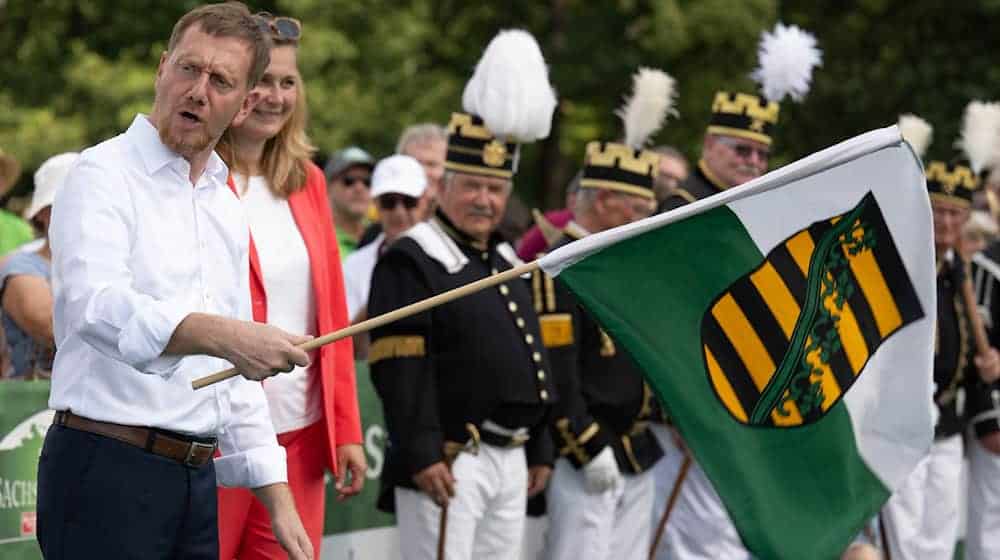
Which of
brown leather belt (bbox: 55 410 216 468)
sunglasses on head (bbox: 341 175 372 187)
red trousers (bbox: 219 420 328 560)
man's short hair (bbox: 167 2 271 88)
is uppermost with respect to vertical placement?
man's short hair (bbox: 167 2 271 88)

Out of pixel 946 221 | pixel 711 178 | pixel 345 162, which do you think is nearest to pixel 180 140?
pixel 711 178

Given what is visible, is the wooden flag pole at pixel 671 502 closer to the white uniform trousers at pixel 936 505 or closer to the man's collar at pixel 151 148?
the white uniform trousers at pixel 936 505

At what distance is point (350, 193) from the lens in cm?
1083

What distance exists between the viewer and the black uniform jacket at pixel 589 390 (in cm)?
805

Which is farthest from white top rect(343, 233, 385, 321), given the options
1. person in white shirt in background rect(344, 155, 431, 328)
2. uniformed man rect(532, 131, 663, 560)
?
uniformed man rect(532, 131, 663, 560)

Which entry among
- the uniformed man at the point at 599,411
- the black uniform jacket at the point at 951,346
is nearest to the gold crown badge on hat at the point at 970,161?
the black uniform jacket at the point at 951,346

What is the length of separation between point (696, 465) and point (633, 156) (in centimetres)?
171

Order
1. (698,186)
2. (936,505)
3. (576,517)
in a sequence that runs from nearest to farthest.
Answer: (576,517)
(698,186)
(936,505)

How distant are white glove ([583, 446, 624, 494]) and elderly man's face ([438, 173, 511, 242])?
3.85ft

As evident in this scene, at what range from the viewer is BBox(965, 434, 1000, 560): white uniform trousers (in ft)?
36.6

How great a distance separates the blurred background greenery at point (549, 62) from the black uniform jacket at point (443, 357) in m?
11.2

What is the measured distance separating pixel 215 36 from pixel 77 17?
17.2 m

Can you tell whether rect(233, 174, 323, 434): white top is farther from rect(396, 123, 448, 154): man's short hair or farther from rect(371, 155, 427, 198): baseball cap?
rect(396, 123, 448, 154): man's short hair

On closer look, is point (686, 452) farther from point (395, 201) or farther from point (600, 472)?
point (395, 201)
